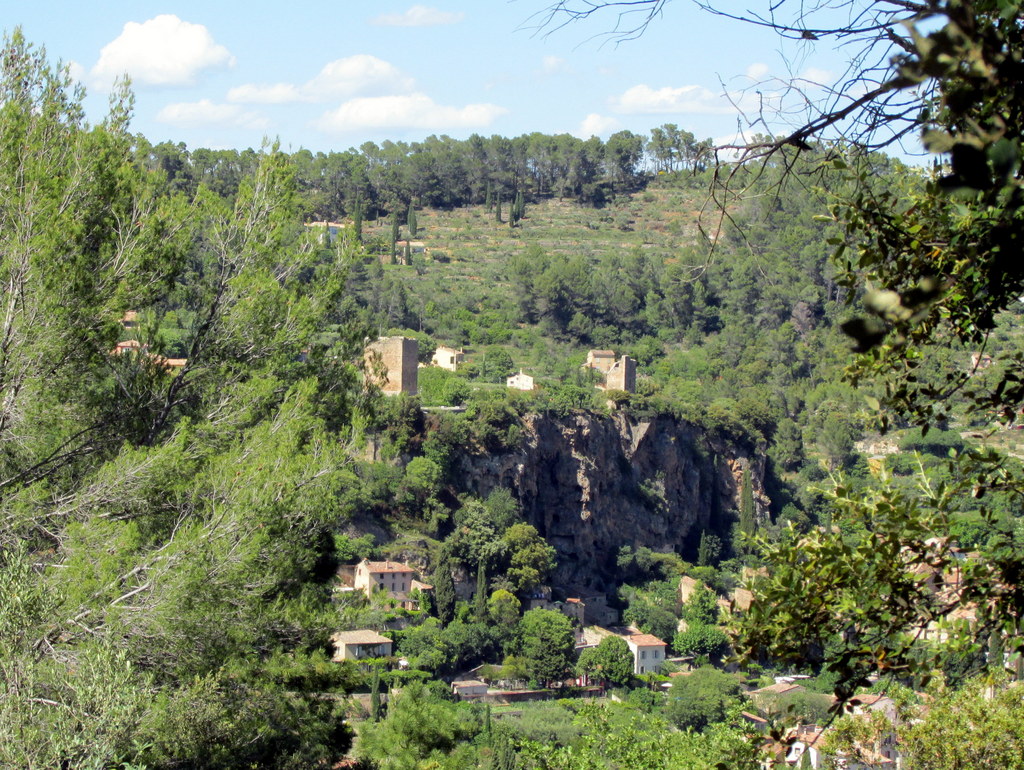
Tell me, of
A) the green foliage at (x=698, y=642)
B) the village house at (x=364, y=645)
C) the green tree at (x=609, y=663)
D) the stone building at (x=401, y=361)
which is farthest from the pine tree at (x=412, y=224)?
the village house at (x=364, y=645)

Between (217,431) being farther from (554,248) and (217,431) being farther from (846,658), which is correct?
(554,248)

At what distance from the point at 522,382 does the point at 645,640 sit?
11673mm

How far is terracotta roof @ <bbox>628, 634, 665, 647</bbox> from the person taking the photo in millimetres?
29656

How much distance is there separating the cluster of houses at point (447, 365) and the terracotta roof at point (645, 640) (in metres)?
9.82

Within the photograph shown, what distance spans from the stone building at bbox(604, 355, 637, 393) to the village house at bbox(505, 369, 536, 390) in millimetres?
4376

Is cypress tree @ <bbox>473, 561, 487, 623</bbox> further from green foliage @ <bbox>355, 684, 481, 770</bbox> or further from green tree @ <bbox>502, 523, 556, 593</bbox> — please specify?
green foliage @ <bbox>355, 684, 481, 770</bbox>

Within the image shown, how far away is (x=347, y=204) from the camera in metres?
60.6

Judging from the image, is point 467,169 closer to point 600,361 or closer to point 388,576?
point 600,361

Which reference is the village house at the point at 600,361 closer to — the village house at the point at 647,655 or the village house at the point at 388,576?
the village house at the point at 647,655

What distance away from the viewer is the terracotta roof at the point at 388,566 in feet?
91.2

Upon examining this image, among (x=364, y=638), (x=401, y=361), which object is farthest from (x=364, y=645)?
(x=401, y=361)

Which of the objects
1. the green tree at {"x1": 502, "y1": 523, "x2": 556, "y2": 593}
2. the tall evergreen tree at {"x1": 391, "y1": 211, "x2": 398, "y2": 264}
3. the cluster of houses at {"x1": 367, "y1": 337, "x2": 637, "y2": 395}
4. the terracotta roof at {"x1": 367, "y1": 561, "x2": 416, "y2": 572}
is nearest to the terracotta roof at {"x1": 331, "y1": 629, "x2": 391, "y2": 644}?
the terracotta roof at {"x1": 367, "y1": 561, "x2": 416, "y2": 572}

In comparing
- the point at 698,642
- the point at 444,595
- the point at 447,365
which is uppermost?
the point at 447,365

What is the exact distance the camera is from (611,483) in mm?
39062
